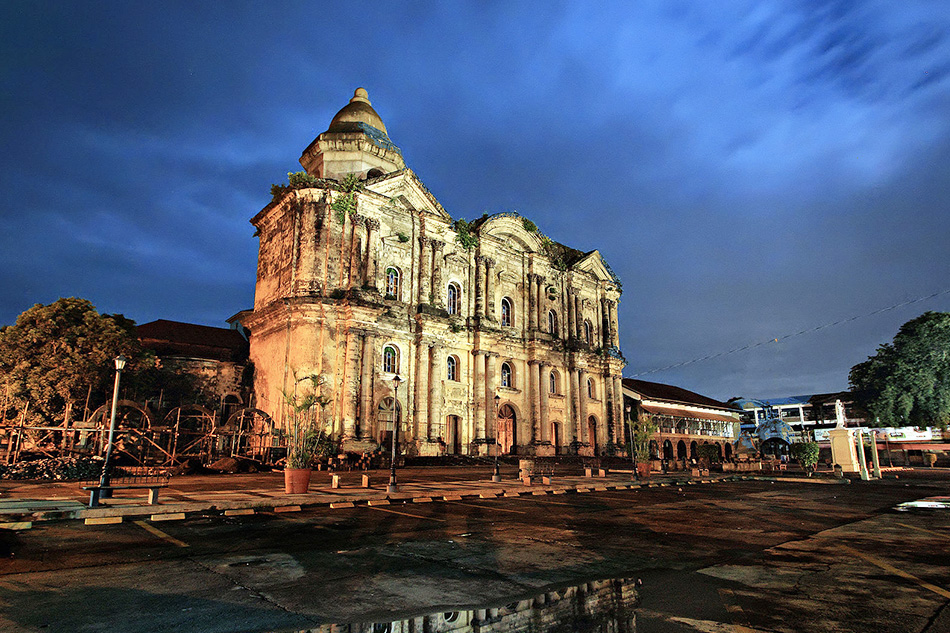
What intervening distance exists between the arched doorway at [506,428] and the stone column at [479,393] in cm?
232

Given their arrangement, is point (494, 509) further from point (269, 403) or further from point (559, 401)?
point (559, 401)

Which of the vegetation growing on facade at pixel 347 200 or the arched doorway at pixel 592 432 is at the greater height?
the vegetation growing on facade at pixel 347 200

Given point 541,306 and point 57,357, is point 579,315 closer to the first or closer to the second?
point 541,306

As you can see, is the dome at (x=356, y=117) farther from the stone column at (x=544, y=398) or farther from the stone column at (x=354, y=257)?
the stone column at (x=544, y=398)

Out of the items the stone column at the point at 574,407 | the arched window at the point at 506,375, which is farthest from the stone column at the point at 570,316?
the arched window at the point at 506,375

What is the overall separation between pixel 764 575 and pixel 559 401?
106 feet

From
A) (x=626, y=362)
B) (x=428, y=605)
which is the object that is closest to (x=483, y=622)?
(x=428, y=605)

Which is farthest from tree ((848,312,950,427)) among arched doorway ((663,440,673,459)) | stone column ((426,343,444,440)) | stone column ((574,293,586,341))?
stone column ((426,343,444,440))

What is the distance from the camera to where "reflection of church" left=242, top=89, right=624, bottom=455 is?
27.3 meters

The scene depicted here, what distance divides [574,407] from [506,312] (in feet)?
26.7

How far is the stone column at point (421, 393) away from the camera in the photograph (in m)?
29.4

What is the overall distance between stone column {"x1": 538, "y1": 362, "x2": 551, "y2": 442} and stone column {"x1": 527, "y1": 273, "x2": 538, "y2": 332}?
267 cm

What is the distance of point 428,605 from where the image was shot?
176 inches

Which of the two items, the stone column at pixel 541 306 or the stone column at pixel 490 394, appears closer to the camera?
the stone column at pixel 490 394
